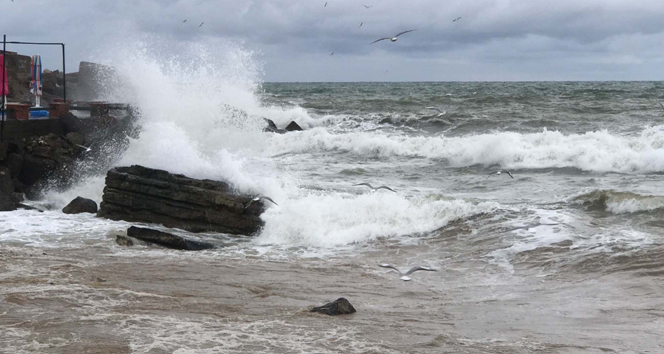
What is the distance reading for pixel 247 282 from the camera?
7520mm

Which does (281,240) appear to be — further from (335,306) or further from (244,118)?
(244,118)

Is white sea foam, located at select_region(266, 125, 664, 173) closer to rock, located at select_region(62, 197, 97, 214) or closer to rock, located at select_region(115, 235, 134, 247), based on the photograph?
rock, located at select_region(62, 197, 97, 214)

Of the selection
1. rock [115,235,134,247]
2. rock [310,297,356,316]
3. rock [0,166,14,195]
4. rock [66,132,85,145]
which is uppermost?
rock [66,132,85,145]

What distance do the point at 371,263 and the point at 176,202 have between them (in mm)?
3389

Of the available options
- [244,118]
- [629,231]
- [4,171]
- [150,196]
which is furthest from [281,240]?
[244,118]

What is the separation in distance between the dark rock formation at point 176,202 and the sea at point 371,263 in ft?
0.78

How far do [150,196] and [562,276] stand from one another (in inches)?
235

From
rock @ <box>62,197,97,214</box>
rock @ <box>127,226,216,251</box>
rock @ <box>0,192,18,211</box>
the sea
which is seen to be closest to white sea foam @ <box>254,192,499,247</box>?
Result: the sea

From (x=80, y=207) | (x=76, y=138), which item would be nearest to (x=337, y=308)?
(x=80, y=207)

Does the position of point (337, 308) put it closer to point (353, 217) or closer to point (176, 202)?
point (353, 217)

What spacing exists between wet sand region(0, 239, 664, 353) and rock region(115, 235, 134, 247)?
45 centimetres

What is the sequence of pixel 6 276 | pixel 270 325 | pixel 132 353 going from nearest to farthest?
pixel 132 353 → pixel 270 325 → pixel 6 276

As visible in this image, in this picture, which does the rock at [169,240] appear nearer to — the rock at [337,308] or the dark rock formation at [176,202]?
the dark rock formation at [176,202]

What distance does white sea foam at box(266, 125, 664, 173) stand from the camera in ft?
54.3
